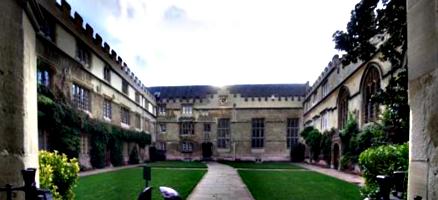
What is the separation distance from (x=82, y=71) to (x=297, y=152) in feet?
80.7

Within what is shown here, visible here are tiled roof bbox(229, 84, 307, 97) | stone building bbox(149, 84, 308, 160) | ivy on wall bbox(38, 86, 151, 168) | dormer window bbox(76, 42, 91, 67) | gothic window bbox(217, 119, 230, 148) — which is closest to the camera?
ivy on wall bbox(38, 86, 151, 168)

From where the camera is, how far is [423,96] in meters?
2.25

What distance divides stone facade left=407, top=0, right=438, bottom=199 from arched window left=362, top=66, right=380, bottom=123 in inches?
557

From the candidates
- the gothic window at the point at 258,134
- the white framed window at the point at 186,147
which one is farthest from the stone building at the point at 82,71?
the gothic window at the point at 258,134

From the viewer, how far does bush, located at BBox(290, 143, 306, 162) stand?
35.8 metres

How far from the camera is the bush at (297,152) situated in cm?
3578

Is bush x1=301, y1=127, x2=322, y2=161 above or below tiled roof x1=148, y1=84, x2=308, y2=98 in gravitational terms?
below


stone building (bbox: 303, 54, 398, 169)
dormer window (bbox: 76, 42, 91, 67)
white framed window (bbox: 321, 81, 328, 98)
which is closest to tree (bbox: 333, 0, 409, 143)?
stone building (bbox: 303, 54, 398, 169)

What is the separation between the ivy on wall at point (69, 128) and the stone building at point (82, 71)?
35 centimetres

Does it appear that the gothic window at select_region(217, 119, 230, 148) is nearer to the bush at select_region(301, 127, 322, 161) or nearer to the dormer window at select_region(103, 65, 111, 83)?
the bush at select_region(301, 127, 322, 161)

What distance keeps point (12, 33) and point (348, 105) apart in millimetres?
19965

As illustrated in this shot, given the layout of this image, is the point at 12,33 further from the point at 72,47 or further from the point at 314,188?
the point at 72,47

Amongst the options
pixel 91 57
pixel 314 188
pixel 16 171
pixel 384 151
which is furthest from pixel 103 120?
pixel 16 171

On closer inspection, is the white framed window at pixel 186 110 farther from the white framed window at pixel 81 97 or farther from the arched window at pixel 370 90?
the arched window at pixel 370 90
